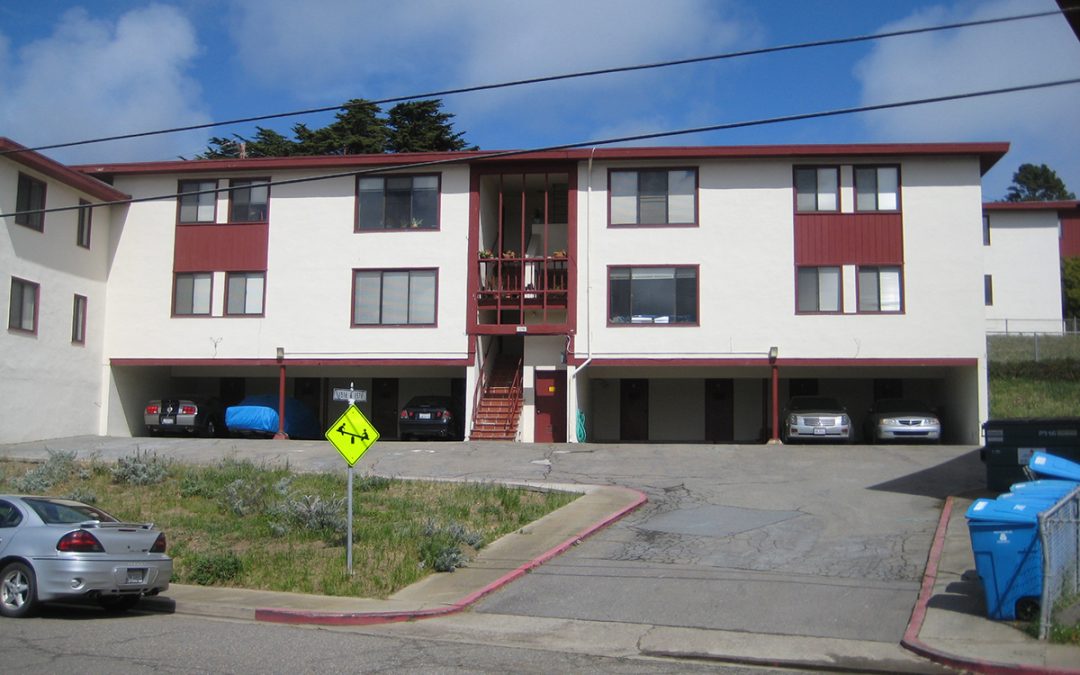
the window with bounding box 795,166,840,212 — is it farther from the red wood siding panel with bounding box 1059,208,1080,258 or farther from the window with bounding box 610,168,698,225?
the red wood siding panel with bounding box 1059,208,1080,258

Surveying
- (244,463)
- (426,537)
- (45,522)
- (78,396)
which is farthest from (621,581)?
(78,396)

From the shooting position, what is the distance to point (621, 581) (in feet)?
43.0

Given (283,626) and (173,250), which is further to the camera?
(173,250)

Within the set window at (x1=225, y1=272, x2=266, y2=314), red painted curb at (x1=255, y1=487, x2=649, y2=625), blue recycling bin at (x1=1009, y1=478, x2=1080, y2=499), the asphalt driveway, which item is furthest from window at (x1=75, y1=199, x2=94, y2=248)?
blue recycling bin at (x1=1009, y1=478, x2=1080, y2=499)

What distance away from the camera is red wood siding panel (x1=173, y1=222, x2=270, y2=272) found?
31.5 metres

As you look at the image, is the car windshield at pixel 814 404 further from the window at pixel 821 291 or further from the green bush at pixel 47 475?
the green bush at pixel 47 475

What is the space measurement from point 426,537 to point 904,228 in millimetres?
19997

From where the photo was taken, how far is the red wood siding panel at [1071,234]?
53.0 meters

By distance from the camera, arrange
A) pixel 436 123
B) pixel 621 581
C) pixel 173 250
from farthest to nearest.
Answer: pixel 436 123, pixel 173 250, pixel 621 581

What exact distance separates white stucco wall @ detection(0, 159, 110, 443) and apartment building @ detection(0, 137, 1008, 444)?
57 centimetres

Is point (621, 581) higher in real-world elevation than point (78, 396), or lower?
lower

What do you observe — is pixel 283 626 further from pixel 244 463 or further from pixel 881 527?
pixel 244 463

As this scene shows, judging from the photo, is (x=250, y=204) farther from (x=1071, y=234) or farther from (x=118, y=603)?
(x=1071, y=234)

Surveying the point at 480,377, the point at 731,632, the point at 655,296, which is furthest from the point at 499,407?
the point at 731,632
